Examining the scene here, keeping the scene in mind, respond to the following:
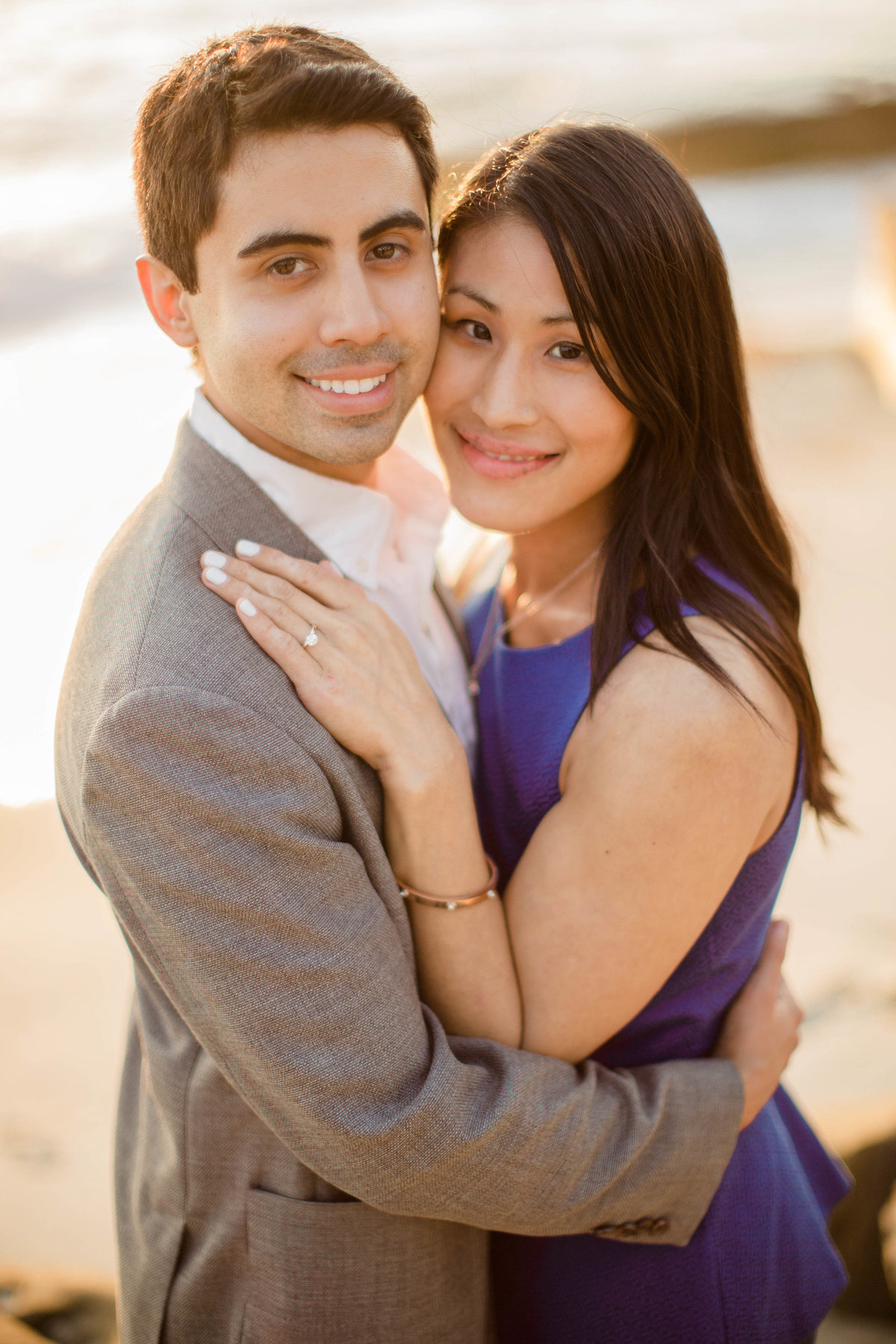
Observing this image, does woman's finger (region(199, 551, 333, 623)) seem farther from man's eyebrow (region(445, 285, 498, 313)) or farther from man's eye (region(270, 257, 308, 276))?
man's eyebrow (region(445, 285, 498, 313))

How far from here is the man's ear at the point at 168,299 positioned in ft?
6.50

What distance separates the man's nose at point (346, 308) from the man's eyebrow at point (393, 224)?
2.1 inches

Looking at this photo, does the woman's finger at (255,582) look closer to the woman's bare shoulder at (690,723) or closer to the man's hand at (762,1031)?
the woman's bare shoulder at (690,723)

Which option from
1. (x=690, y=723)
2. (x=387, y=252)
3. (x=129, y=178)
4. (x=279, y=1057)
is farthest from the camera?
(x=129, y=178)

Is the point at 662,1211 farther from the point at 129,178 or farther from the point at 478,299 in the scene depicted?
the point at 129,178

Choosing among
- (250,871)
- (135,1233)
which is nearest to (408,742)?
(250,871)

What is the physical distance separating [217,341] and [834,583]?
5.16 m

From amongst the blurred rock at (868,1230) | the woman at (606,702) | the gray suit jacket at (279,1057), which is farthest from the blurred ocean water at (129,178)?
the blurred rock at (868,1230)

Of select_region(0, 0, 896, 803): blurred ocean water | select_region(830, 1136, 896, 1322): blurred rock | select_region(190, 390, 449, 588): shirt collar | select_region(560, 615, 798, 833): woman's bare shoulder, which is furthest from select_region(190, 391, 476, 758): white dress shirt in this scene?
select_region(830, 1136, 896, 1322): blurred rock

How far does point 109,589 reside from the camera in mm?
1735

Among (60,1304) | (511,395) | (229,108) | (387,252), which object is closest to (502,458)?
(511,395)

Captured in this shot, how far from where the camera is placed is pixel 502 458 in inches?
85.9

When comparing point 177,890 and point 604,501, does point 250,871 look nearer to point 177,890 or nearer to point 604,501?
point 177,890

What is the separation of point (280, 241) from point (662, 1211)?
1776 mm
